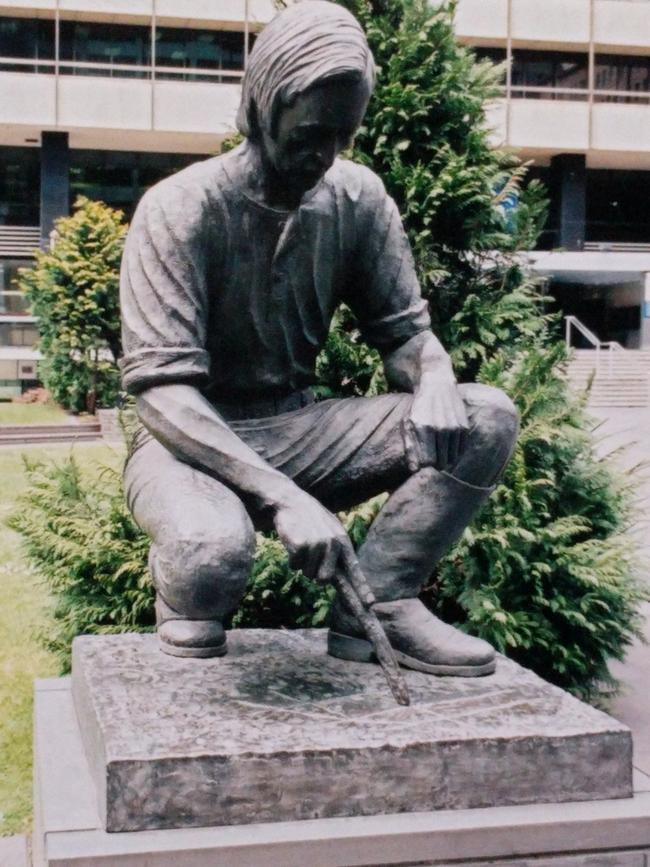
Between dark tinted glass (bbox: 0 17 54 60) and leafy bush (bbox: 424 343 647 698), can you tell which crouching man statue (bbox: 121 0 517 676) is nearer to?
leafy bush (bbox: 424 343 647 698)

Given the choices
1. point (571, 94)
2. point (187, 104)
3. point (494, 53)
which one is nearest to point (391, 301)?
point (187, 104)

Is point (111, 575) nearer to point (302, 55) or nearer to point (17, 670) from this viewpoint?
point (17, 670)

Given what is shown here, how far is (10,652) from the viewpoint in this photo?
661 centimetres

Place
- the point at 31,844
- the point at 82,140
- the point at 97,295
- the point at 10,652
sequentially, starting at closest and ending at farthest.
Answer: the point at 31,844
the point at 10,652
the point at 97,295
the point at 82,140

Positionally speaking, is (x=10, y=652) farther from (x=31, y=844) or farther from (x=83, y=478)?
(x=31, y=844)

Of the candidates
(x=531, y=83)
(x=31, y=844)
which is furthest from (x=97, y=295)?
(x=31, y=844)

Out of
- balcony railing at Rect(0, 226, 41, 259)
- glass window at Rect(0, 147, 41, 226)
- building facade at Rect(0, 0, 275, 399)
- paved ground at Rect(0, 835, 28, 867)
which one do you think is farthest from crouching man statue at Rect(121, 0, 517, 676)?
glass window at Rect(0, 147, 41, 226)

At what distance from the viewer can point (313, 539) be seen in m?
2.89

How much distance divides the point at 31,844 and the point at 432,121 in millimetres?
3854

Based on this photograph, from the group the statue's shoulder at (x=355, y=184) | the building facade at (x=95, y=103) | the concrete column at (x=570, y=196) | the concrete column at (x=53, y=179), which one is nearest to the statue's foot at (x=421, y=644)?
the statue's shoulder at (x=355, y=184)

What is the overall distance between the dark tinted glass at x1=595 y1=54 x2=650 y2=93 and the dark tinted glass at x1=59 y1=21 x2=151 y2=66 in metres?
12.2

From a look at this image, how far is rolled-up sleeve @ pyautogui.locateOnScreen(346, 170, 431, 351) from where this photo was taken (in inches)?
140

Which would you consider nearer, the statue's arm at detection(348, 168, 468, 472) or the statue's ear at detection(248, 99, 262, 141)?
the statue's ear at detection(248, 99, 262, 141)

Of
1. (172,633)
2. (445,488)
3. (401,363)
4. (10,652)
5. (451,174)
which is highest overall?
(451,174)
